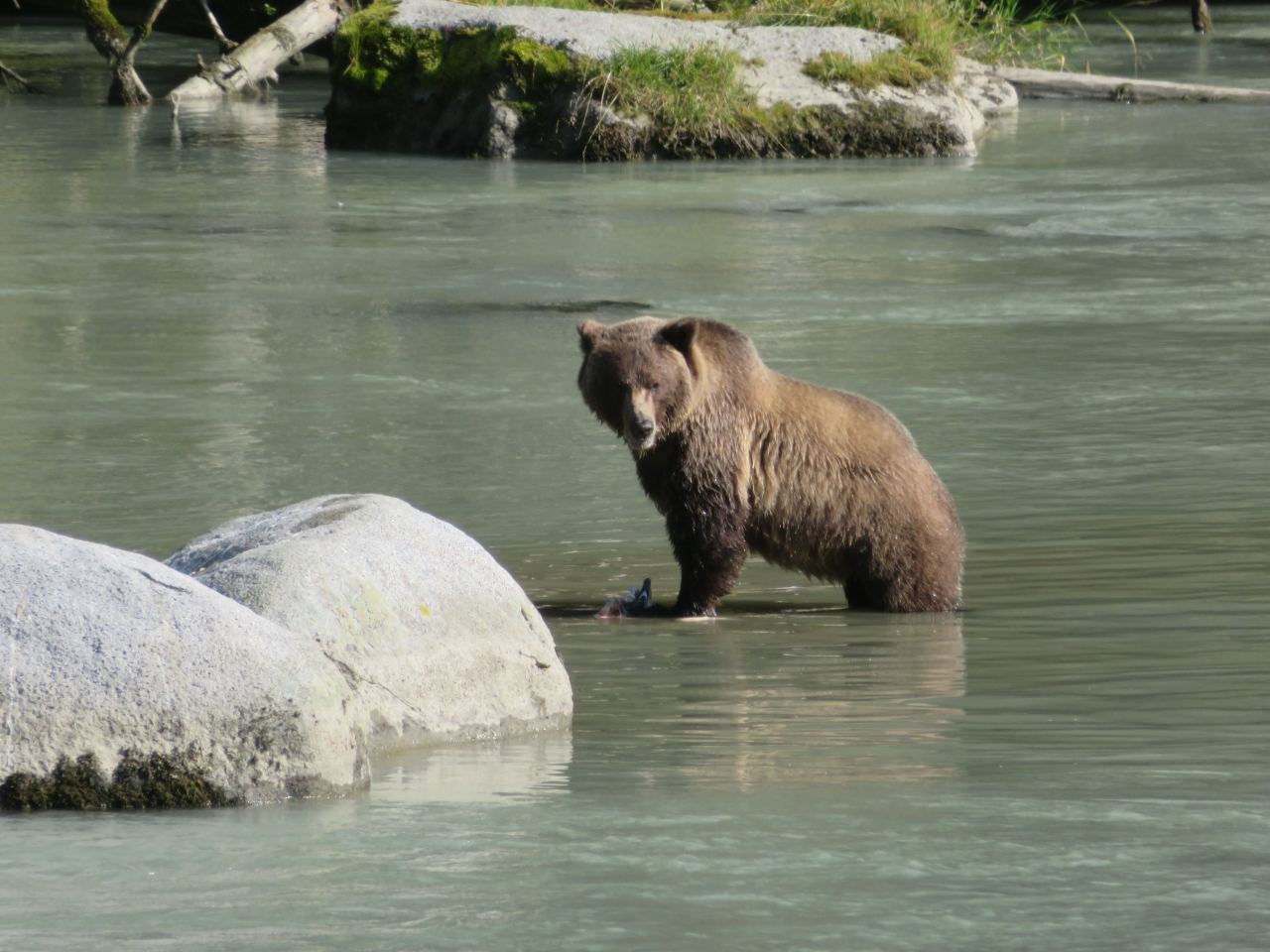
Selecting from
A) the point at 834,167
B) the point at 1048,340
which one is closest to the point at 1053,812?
the point at 1048,340

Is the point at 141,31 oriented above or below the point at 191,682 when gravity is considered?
above

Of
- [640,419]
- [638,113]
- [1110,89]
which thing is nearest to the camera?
[640,419]

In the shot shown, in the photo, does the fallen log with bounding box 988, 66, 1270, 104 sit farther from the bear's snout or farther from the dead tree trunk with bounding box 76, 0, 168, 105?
the bear's snout

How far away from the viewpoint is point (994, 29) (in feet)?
76.7

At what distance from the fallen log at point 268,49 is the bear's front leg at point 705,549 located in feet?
63.2

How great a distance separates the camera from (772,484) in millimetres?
6473

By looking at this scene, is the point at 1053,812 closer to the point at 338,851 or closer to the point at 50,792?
the point at 338,851

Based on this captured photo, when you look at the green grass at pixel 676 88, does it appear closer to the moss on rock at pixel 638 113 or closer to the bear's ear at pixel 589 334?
the moss on rock at pixel 638 113

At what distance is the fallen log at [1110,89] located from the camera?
22.3 metres

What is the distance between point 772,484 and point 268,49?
64.2 ft

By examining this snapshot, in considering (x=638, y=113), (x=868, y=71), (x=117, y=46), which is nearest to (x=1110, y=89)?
(x=868, y=71)

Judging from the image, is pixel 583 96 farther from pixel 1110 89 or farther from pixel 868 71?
pixel 1110 89

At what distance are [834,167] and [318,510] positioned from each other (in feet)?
45.5

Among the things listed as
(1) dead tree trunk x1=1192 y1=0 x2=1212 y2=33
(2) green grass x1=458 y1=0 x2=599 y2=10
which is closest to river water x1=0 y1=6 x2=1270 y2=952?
(2) green grass x1=458 y1=0 x2=599 y2=10
